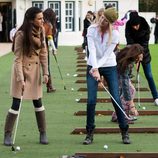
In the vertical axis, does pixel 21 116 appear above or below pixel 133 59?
below

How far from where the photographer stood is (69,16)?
46875 mm

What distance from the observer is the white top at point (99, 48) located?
30.9ft

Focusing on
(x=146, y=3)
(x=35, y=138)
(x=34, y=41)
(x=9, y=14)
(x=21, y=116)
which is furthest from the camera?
(x=146, y=3)

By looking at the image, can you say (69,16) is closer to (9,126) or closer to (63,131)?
(63,131)

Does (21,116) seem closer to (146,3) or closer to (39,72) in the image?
(39,72)

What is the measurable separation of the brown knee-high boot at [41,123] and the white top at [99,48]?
1.01m

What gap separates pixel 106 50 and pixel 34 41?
102cm

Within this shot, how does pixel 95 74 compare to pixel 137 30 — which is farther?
pixel 137 30

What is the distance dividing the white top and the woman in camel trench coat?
0.72 m

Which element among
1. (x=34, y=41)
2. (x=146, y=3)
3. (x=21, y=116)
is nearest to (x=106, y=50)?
(x=34, y=41)

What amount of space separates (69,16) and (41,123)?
123 ft

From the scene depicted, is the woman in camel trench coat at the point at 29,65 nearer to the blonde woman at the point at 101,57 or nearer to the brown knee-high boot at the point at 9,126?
the brown knee-high boot at the point at 9,126

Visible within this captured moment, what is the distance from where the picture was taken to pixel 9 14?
4903 centimetres

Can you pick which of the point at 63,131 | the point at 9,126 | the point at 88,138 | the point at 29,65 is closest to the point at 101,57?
the point at 29,65
